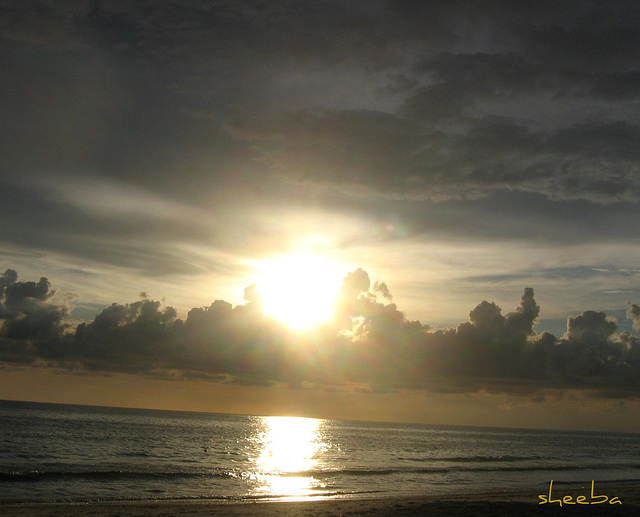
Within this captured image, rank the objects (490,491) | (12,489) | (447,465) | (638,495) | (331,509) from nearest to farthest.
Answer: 1. (331,509)
2. (12,489)
3. (638,495)
4. (490,491)
5. (447,465)

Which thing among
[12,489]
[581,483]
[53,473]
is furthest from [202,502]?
[581,483]

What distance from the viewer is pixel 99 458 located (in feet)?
195

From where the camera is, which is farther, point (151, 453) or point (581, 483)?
point (151, 453)

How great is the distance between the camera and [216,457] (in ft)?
224

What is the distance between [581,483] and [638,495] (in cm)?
1176

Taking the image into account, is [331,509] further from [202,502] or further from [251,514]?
[202,502]

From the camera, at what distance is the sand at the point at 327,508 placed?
2798 cm

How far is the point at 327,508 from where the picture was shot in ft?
98.5

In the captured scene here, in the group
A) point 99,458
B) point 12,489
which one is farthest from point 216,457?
point 12,489

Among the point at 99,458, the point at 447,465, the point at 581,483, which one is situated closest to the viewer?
the point at 581,483

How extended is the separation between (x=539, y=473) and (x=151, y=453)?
46798 mm

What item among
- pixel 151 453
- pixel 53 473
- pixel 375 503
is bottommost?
pixel 151 453

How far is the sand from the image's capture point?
28.0 metres

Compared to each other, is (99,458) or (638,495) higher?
(638,495)
